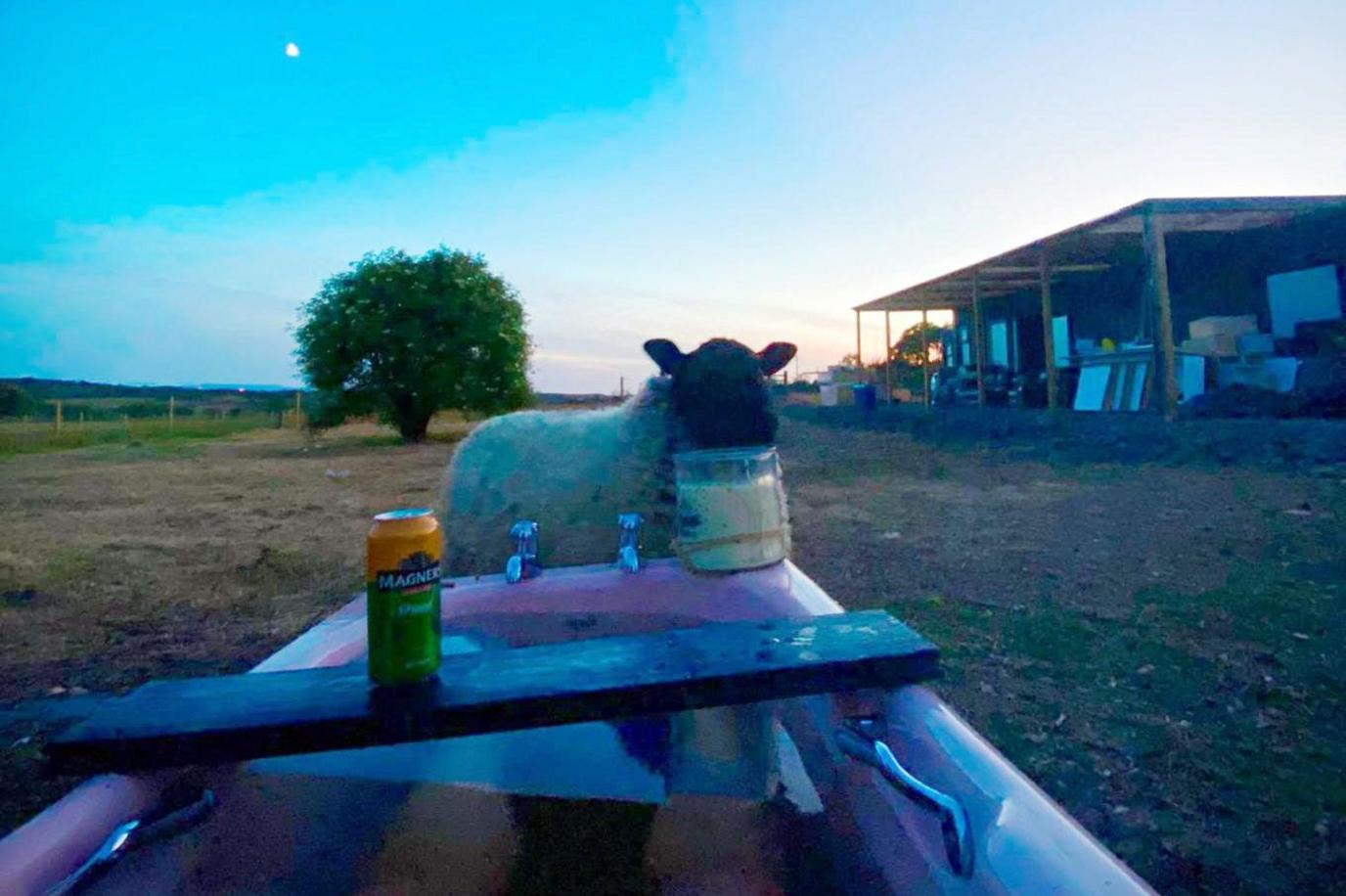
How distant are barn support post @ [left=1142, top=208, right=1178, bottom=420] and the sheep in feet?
28.2

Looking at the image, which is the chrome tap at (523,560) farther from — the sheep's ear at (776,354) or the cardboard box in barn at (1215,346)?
the cardboard box in barn at (1215,346)

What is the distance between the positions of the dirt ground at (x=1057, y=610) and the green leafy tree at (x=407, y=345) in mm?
10707

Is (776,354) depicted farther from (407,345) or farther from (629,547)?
(407,345)

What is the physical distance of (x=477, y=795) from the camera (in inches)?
64.2

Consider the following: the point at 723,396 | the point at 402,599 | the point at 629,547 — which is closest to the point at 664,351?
the point at 723,396

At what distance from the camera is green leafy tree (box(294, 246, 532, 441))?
19.6 m

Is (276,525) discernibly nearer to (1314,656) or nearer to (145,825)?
(145,825)

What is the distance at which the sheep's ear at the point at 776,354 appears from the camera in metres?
4.16

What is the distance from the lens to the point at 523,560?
2416 millimetres

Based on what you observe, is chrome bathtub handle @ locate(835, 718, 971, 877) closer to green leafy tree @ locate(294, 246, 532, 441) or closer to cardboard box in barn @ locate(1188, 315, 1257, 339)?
cardboard box in barn @ locate(1188, 315, 1257, 339)

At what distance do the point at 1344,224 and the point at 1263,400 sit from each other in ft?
13.3

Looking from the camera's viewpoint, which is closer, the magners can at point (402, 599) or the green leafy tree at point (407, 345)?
the magners can at point (402, 599)

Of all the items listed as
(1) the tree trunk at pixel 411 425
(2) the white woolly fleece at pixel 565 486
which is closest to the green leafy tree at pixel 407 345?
(1) the tree trunk at pixel 411 425

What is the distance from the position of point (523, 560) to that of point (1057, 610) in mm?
2843
